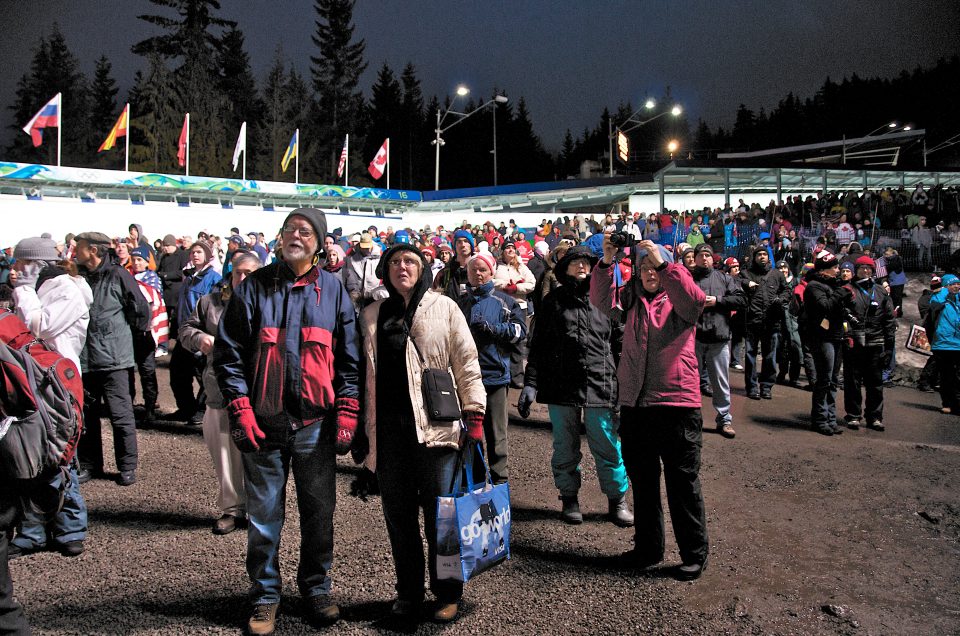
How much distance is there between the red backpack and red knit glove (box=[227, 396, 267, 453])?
782 millimetres

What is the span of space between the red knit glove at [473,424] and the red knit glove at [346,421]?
61 cm

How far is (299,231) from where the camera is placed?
3.71 meters

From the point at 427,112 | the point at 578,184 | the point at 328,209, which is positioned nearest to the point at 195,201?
the point at 328,209

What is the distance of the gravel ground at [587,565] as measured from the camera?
3.81m

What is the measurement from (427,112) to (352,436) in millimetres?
80371

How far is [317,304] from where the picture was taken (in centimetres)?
370

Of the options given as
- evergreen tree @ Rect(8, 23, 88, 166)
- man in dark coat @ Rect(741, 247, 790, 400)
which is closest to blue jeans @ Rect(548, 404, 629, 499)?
man in dark coat @ Rect(741, 247, 790, 400)

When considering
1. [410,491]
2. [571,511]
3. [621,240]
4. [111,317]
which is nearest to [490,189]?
[111,317]

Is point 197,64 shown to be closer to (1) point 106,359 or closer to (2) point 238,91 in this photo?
(2) point 238,91

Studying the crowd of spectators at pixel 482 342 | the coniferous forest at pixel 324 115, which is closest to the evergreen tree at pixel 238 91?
the coniferous forest at pixel 324 115

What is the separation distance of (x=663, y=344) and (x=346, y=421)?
7.51ft

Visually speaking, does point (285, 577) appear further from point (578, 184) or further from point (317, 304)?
point (578, 184)

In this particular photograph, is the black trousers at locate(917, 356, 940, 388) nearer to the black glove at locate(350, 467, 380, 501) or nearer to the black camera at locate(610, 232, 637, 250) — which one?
the black camera at locate(610, 232, 637, 250)

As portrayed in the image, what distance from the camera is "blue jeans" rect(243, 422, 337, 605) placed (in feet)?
11.7
